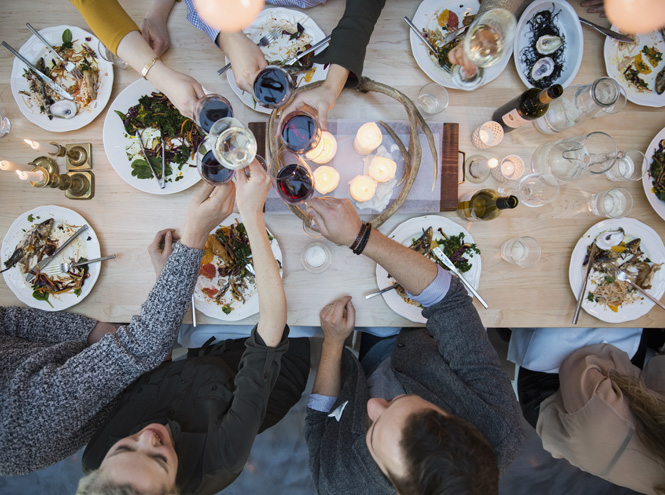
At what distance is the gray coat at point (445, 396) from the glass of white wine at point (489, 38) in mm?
767

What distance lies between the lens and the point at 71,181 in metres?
1.38

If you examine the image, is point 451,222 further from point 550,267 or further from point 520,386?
point 520,386

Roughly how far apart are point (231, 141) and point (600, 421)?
1.67 m

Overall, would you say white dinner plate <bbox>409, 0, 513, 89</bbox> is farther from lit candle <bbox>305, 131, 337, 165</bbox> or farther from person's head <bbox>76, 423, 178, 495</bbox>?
person's head <bbox>76, 423, 178, 495</bbox>

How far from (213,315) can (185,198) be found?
458mm

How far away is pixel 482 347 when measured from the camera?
1.26 m

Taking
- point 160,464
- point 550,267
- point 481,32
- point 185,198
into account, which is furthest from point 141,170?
point 550,267

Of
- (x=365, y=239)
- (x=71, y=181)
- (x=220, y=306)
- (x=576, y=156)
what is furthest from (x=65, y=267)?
(x=576, y=156)

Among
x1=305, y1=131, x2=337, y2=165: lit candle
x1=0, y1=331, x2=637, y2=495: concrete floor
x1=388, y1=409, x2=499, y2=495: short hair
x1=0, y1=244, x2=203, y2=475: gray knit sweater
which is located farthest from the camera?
x1=0, y1=331, x2=637, y2=495: concrete floor

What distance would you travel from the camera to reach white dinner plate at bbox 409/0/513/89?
1385 mm

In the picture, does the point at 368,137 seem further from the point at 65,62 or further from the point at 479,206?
the point at 65,62

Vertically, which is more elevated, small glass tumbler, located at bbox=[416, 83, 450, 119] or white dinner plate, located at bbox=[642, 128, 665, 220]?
small glass tumbler, located at bbox=[416, 83, 450, 119]

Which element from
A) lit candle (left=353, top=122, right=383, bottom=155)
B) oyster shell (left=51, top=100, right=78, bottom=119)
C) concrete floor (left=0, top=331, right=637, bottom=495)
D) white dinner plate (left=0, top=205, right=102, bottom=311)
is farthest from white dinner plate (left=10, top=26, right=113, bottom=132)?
concrete floor (left=0, top=331, right=637, bottom=495)

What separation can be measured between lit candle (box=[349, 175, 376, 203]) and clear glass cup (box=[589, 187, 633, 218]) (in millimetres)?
868
